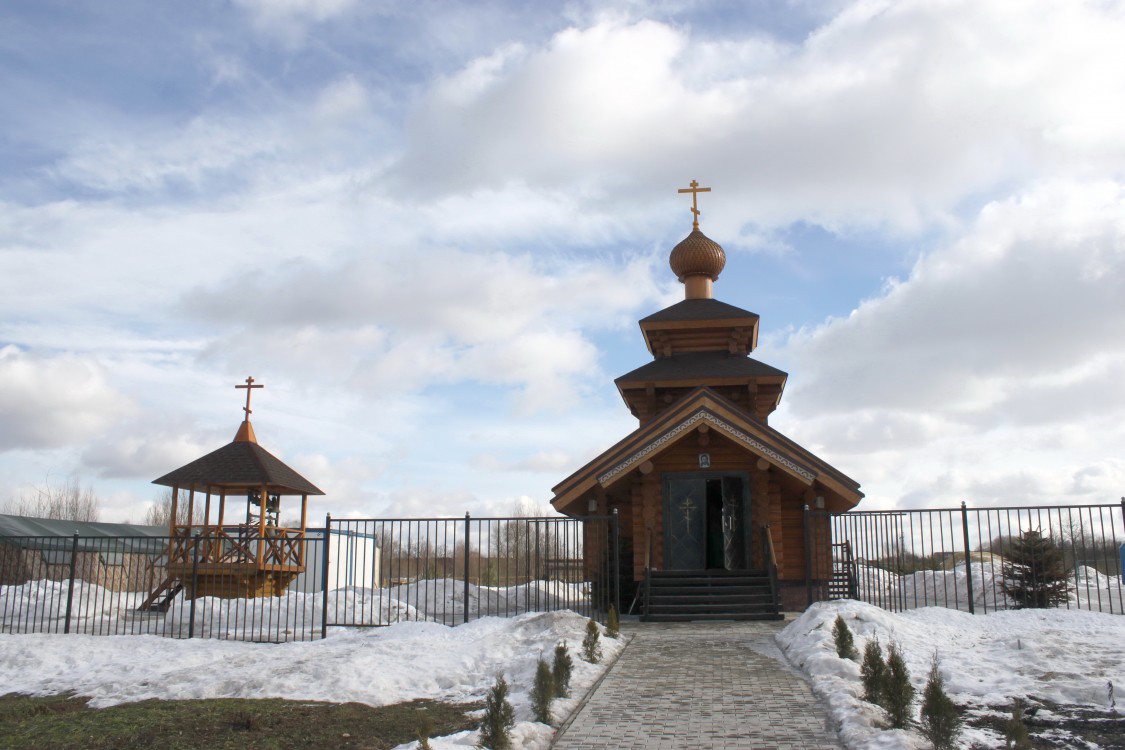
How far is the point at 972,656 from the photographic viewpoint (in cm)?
1049

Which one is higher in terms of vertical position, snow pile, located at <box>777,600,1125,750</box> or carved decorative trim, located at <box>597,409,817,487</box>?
carved decorative trim, located at <box>597,409,817,487</box>

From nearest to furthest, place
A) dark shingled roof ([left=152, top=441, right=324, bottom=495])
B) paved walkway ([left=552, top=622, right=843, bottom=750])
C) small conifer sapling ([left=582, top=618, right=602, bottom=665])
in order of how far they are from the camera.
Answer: paved walkway ([left=552, top=622, right=843, bottom=750]), small conifer sapling ([left=582, top=618, right=602, bottom=665]), dark shingled roof ([left=152, top=441, right=324, bottom=495])

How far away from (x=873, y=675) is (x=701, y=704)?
1540 mm

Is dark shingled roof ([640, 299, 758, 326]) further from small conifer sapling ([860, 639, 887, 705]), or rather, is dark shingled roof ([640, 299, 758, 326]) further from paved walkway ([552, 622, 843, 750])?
small conifer sapling ([860, 639, 887, 705])

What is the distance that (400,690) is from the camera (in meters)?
9.77

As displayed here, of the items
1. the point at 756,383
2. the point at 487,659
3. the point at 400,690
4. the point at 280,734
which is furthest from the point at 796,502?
the point at 280,734

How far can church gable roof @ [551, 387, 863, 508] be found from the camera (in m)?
17.0

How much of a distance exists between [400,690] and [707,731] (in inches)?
149

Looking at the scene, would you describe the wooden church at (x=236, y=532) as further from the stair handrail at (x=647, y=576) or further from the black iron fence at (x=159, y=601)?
the stair handrail at (x=647, y=576)

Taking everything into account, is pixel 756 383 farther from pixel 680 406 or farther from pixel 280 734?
pixel 280 734

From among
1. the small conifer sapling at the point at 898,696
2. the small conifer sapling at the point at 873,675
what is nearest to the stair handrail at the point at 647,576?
the small conifer sapling at the point at 873,675

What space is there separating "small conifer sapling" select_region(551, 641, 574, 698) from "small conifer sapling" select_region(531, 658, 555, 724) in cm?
45

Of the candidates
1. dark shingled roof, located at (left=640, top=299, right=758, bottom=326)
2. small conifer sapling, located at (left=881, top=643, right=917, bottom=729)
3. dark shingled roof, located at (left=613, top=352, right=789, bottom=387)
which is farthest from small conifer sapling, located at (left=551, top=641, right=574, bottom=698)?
dark shingled roof, located at (left=640, top=299, right=758, bottom=326)

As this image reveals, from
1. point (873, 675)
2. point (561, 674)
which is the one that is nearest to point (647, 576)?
point (561, 674)
